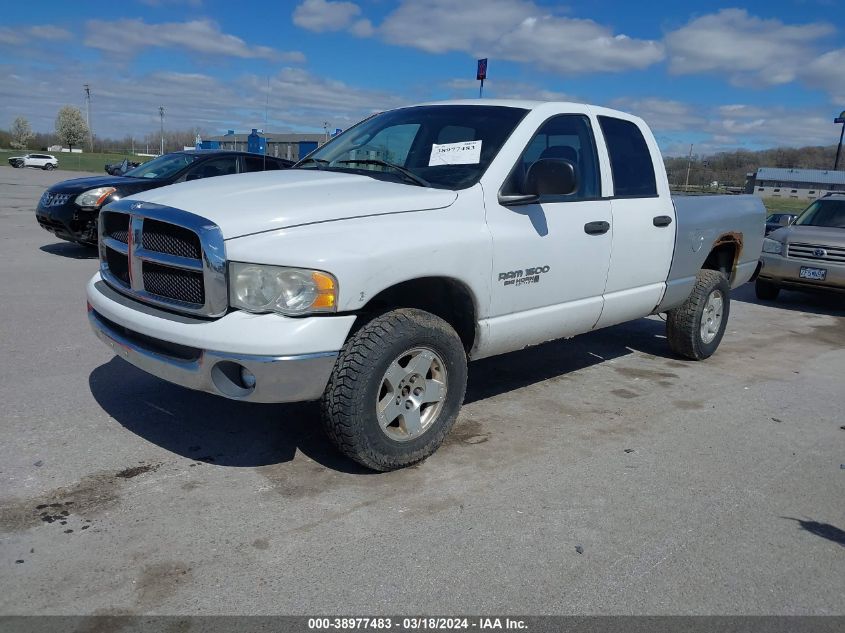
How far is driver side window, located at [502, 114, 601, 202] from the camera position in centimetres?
432

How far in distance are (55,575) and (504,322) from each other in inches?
103

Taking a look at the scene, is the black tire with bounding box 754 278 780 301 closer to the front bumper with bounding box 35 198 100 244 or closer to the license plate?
the license plate

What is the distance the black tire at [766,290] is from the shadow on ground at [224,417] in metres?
6.28

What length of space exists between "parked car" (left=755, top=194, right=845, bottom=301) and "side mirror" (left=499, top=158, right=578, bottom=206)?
6.98 metres

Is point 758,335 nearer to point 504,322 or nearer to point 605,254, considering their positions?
point 605,254

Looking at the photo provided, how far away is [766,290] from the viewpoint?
10.8 m

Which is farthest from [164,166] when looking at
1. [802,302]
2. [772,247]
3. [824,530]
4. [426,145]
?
[802,302]

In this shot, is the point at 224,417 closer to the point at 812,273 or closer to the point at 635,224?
the point at 635,224

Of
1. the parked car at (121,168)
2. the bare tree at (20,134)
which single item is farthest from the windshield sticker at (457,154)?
the bare tree at (20,134)

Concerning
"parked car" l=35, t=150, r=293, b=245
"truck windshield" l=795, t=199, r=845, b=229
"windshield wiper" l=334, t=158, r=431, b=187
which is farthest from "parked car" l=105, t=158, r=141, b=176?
"truck windshield" l=795, t=199, r=845, b=229

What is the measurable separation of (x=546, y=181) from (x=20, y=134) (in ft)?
435

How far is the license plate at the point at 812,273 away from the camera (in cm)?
969

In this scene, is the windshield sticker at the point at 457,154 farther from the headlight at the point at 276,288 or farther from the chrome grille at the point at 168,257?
the chrome grille at the point at 168,257

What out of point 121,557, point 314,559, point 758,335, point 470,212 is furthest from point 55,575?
point 758,335
